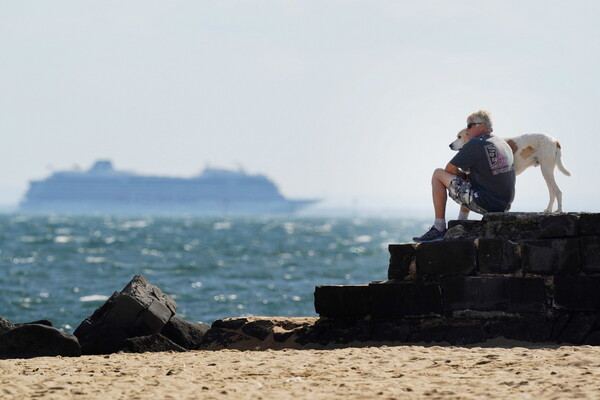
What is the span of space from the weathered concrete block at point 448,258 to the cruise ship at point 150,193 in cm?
17161

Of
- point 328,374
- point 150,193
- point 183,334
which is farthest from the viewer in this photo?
point 150,193

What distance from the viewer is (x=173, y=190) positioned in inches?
7303

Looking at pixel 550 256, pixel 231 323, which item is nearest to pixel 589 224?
pixel 550 256

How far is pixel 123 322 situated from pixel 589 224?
4.33 meters

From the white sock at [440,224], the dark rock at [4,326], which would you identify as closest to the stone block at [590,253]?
the white sock at [440,224]

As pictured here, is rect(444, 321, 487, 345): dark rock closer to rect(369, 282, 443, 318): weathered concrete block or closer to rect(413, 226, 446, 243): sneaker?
rect(369, 282, 443, 318): weathered concrete block

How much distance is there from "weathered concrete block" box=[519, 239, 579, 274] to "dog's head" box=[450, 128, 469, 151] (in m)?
1.19

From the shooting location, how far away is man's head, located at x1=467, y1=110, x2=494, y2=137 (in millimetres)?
9336

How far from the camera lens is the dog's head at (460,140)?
9586 mm

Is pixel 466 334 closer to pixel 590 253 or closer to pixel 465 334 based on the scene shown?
pixel 465 334

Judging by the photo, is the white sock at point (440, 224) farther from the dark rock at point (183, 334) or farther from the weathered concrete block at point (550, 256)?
the dark rock at point (183, 334)

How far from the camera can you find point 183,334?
10289 mm

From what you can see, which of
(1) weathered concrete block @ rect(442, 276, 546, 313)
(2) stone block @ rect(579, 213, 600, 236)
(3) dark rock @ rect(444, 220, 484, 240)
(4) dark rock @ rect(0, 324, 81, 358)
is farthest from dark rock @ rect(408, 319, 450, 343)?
(4) dark rock @ rect(0, 324, 81, 358)

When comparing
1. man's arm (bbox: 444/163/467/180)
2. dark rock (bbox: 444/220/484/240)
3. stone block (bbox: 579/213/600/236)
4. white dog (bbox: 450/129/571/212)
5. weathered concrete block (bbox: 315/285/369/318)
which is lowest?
weathered concrete block (bbox: 315/285/369/318)
